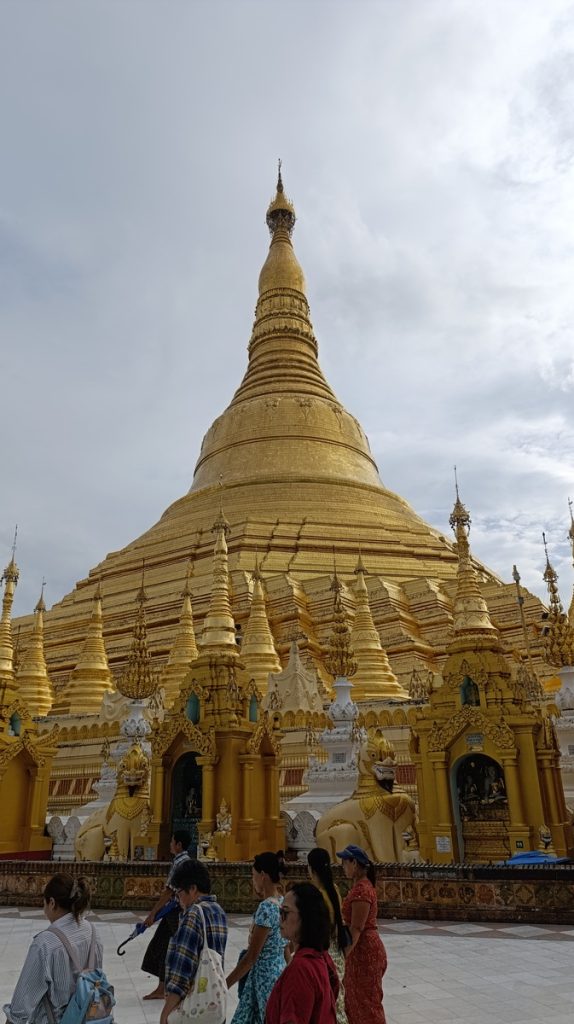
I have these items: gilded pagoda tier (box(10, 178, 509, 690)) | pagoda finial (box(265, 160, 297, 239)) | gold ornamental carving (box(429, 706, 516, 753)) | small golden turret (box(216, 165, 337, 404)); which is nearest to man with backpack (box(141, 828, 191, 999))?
gold ornamental carving (box(429, 706, 516, 753))

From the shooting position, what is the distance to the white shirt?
9.77 feet

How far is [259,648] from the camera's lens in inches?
806

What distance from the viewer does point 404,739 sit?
16.4 meters

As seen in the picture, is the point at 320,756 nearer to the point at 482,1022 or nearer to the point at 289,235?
the point at 482,1022

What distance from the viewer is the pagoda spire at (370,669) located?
723 inches

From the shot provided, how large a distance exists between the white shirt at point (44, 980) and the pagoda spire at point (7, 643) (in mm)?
12361

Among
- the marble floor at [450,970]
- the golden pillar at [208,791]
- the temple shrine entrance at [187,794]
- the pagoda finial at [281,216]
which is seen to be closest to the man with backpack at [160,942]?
the marble floor at [450,970]

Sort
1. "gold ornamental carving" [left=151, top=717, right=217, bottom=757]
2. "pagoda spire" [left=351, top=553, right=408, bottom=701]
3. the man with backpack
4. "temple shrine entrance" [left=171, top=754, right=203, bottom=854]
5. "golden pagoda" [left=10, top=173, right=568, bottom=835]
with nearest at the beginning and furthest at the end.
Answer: the man with backpack, "gold ornamental carving" [left=151, top=717, right=217, bottom=757], "temple shrine entrance" [left=171, top=754, right=203, bottom=854], "pagoda spire" [left=351, top=553, right=408, bottom=701], "golden pagoda" [left=10, top=173, right=568, bottom=835]

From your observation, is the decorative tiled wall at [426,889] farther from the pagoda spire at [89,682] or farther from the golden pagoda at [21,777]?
the pagoda spire at [89,682]

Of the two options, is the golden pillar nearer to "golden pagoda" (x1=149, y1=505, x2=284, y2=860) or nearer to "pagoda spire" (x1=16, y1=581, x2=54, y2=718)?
"golden pagoda" (x1=149, y1=505, x2=284, y2=860)

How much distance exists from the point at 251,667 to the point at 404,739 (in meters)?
5.15

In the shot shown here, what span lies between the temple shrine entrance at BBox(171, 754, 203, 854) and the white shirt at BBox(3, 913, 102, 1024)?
8733mm

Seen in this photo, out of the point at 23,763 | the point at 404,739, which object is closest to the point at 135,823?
the point at 23,763

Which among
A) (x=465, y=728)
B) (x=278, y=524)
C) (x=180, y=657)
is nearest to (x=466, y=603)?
(x=465, y=728)
